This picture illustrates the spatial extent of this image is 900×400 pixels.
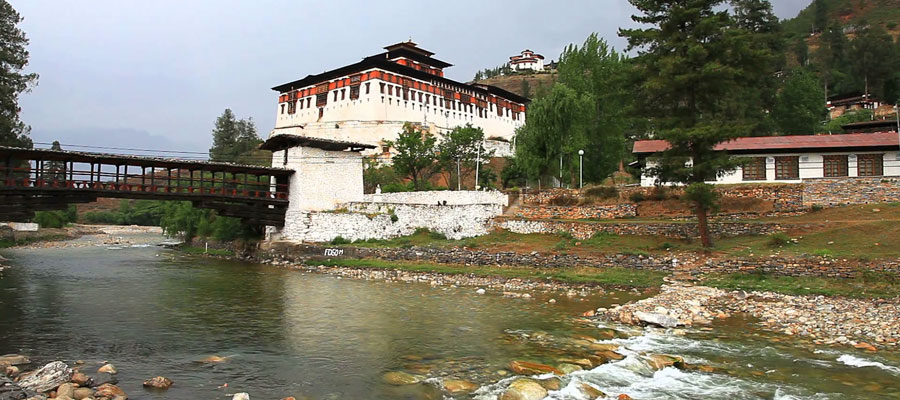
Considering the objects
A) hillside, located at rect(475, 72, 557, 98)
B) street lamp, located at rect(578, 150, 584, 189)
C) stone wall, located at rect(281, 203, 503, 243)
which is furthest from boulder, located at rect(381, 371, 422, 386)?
hillside, located at rect(475, 72, 557, 98)

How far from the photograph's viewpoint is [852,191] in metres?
29.0

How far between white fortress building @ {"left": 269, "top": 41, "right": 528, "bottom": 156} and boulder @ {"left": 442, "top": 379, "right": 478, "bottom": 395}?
187ft

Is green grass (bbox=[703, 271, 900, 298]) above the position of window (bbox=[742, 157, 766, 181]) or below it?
below

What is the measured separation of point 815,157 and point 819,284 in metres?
17.3

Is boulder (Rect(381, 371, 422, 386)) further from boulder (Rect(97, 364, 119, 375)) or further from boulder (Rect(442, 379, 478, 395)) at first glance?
boulder (Rect(97, 364, 119, 375))

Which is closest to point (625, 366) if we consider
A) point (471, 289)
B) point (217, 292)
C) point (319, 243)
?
point (471, 289)

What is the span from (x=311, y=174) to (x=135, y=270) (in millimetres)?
12699

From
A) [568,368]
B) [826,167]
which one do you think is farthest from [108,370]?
[826,167]

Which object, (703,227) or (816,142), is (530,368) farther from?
(816,142)

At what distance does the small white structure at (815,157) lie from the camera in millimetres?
32875

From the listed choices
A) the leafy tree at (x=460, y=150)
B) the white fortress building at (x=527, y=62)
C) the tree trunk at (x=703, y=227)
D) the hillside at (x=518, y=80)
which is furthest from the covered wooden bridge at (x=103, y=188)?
the white fortress building at (x=527, y=62)

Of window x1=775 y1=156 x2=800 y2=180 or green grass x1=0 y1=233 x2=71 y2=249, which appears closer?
window x1=775 y1=156 x2=800 y2=180

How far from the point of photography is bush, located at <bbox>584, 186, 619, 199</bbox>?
3481 cm

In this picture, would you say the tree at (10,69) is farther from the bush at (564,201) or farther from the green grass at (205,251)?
the bush at (564,201)
